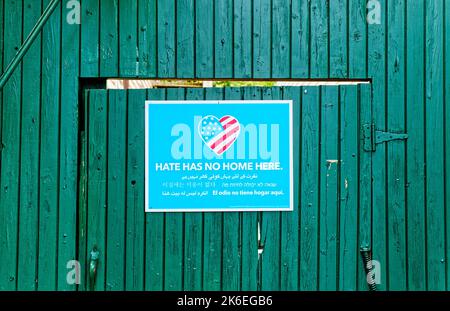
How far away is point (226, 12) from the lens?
134 inches

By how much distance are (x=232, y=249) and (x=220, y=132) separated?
1010 mm

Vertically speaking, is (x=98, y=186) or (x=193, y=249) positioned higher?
(x=98, y=186)

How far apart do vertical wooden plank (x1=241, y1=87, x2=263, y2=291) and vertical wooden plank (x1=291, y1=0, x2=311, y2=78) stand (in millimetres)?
398

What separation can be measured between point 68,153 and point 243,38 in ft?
5.94

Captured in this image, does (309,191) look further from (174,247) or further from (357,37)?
(357,37)

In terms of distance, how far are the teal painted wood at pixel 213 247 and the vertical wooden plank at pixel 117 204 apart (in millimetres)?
703

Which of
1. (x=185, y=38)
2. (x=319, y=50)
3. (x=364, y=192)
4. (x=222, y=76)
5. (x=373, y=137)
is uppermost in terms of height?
(x=185, y=38)

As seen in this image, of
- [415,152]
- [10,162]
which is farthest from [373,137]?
[10,162]

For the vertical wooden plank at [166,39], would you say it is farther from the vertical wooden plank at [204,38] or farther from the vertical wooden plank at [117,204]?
the vertical wooden plank at [117,204]

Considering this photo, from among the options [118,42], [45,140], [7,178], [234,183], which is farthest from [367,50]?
[7,178]

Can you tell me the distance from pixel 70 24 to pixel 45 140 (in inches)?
40.5

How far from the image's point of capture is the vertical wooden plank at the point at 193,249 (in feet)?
11.0

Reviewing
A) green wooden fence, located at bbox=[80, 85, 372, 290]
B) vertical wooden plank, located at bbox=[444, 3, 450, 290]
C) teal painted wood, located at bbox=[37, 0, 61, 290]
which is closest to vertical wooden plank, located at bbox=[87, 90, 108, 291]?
green wooden fence, located at bbox=[80, 85, 372, 290]

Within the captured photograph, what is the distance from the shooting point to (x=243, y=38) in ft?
11.1
